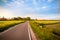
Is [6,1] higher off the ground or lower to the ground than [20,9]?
higher

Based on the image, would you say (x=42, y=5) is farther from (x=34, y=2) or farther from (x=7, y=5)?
(x=7, y=5)

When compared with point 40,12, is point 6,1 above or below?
above

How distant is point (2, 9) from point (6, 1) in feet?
2.89

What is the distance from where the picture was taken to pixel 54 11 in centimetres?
827

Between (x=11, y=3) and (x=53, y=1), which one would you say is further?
(x=11, y=3)

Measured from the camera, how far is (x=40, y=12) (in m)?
9.58

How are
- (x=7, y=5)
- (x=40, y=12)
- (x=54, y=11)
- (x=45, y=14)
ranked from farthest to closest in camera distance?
(x=7, y=5), (x=40, y=12), (x=45, y=14), (x=54, y=11)

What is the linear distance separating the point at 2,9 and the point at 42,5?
3.24m

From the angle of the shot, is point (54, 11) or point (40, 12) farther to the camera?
point (40, 12)

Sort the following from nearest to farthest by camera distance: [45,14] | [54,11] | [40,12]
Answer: [54,11] < [45,14] < [40,12]

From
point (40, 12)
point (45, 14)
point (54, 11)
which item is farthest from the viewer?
point (40, 12)

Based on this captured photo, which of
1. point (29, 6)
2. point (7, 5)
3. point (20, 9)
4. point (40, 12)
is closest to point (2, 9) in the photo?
point (7, 5)

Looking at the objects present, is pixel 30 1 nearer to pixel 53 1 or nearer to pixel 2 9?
pixel 53 1

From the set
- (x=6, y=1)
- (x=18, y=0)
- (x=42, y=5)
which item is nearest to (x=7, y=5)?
(x=6, y=1)
